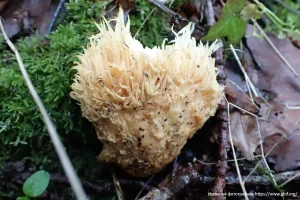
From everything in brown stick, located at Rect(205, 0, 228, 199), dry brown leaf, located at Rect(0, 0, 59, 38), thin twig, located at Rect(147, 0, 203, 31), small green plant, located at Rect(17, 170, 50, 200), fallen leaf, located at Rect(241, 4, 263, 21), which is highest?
fallen leaf, located at Rect(241, 4, 263, 21)

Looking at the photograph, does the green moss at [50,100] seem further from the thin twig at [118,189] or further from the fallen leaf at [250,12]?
the fallen leaf at [250,12]

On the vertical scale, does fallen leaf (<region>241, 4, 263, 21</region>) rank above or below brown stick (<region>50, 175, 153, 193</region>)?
above

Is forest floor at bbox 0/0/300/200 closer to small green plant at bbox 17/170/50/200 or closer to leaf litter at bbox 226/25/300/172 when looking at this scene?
leaf litter at bbox 226/25/300/172

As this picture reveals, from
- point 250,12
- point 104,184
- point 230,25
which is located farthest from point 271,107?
point 104,184

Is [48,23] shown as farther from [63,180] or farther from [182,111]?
[182,111]

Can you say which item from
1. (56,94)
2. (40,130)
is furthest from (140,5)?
(40,130)

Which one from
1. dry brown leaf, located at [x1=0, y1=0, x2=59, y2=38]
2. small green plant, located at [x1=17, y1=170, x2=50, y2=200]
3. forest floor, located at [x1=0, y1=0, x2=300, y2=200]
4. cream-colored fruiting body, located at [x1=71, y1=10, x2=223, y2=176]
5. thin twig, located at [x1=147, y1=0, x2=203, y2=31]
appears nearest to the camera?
cream-colored fruiting body, located at [x1=71, y1=10, x2=223, y2=176]

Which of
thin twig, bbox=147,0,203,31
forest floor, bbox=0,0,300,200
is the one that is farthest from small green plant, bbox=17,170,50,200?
thin twig, bbox=147,0,203,31

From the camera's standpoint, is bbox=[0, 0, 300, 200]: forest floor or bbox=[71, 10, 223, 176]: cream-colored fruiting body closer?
bbox=[71, 10, 223, 176]: cream-colored fruiting body
